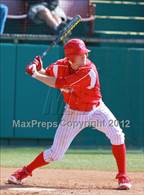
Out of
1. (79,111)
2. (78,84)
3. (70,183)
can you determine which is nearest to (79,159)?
(70,183)

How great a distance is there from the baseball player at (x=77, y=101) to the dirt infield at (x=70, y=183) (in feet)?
0.81

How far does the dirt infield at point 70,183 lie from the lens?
654 centimetres

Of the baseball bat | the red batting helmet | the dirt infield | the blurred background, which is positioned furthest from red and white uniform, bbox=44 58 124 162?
the blurred background

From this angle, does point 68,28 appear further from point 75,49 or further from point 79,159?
point 79,159

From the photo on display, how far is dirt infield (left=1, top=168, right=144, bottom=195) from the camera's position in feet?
21.5

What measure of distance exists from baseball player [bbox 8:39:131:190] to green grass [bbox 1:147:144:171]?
175 cm

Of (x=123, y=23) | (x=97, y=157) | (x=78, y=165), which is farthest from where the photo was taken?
(x=123, y=23)

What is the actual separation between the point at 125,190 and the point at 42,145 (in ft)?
15.2

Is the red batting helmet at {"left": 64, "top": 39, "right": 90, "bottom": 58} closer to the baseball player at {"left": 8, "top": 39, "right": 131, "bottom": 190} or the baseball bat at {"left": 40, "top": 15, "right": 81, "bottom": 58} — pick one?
the baseball player at {"left": 8, "top": 39, "right": 131, "bottom": 190}

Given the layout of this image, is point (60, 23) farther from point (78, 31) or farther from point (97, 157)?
point (97, 157)

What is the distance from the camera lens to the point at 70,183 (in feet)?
23.6

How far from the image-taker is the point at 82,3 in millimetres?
13055

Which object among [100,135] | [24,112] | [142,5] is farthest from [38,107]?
[142,5]

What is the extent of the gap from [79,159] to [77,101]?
2.80m
